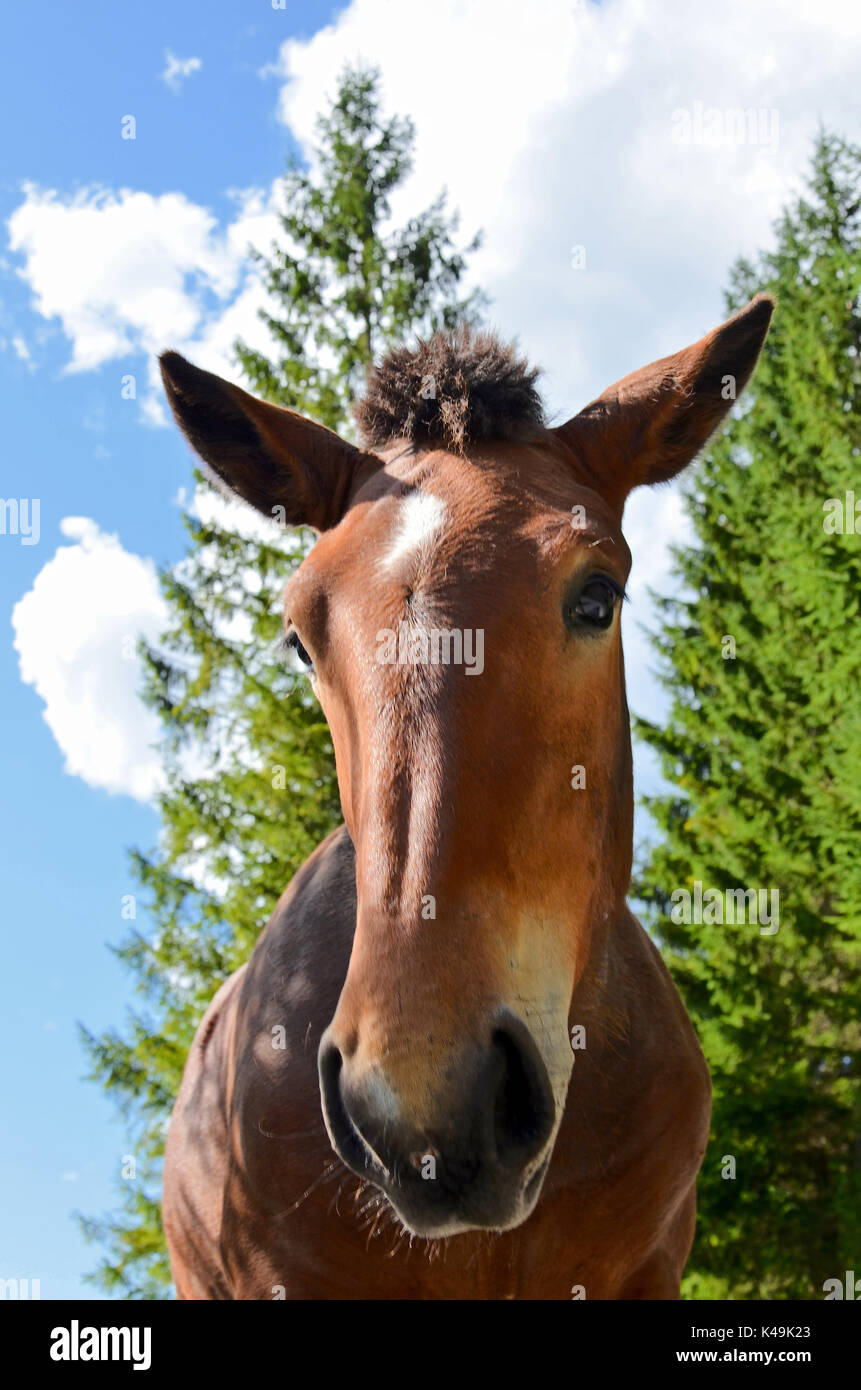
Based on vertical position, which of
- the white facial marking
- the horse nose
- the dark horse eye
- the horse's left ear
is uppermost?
the horse's left ear

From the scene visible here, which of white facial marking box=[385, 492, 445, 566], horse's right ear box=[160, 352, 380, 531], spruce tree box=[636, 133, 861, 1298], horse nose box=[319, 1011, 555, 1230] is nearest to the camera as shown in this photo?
horse nose box=[319, 1011, 555, 1230]

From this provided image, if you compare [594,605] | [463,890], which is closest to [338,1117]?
[463,890]

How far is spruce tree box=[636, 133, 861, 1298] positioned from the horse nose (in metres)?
10.7

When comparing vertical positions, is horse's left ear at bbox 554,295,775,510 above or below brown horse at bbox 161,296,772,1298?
above

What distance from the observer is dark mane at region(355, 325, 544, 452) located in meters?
3.57

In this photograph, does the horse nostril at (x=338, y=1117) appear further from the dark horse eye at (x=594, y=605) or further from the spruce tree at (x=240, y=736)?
the spruce tree at (x=240, y=736)

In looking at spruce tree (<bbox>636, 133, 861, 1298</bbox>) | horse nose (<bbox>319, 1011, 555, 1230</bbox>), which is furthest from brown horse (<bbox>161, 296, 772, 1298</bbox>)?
spruce tree (<bbox>636, 133, 861, 1298</bbox>)

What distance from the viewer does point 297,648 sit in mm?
3646

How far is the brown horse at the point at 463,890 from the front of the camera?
2.39m

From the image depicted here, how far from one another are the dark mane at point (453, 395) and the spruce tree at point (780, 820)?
970cm

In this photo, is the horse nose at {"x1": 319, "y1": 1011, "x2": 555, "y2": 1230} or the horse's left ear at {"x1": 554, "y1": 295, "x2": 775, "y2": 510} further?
the horse's left ear at {"x1": 554, "y1": 295, "x2": 775, "y2": 510}

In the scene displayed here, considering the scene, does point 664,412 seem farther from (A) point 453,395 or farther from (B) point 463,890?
(B) point 463,890

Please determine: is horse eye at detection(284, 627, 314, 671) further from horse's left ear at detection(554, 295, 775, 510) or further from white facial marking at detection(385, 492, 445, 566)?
horse's left ear at detection(554, 295, 775, 510)

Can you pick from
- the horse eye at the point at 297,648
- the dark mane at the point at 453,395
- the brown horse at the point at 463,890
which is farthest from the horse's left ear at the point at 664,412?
the horse eye at the point at 297,648
